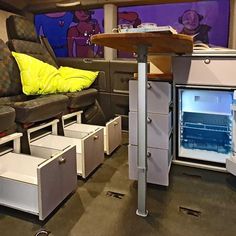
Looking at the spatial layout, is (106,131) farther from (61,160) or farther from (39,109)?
(61,160)

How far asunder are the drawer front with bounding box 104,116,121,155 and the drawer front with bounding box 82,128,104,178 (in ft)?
0.66

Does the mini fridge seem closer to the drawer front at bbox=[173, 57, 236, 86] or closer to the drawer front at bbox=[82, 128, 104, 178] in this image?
the drawer front at bbox=[173, 57, 236, 86]

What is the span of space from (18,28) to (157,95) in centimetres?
167

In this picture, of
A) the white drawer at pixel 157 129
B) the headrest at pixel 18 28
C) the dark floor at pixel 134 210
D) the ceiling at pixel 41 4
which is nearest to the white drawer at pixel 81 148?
the dark floor at pixel 134 210

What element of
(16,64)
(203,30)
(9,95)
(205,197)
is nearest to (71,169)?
(205,197)

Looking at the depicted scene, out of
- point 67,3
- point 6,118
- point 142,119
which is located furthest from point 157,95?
point 67,3

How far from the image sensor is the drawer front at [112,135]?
A: 220 cm

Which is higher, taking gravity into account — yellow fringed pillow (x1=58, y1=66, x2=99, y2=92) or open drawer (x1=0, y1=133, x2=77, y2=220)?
yellow fringed pillow (x1=58, y1=66, x2=99, y2=92)

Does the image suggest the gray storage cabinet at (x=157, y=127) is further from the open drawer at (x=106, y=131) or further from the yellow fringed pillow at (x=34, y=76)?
the yellow fringed pillow at (x=34, y=76)

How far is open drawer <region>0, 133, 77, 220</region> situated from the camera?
4.26ft

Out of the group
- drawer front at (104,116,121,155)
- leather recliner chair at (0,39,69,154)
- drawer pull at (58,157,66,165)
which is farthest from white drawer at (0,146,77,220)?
drawer front at (104,116,121,155)

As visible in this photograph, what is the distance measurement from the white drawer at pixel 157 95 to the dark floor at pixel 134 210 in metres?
0.52

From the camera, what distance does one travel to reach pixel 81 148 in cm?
174

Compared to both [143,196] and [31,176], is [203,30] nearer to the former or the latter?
[143,196]
